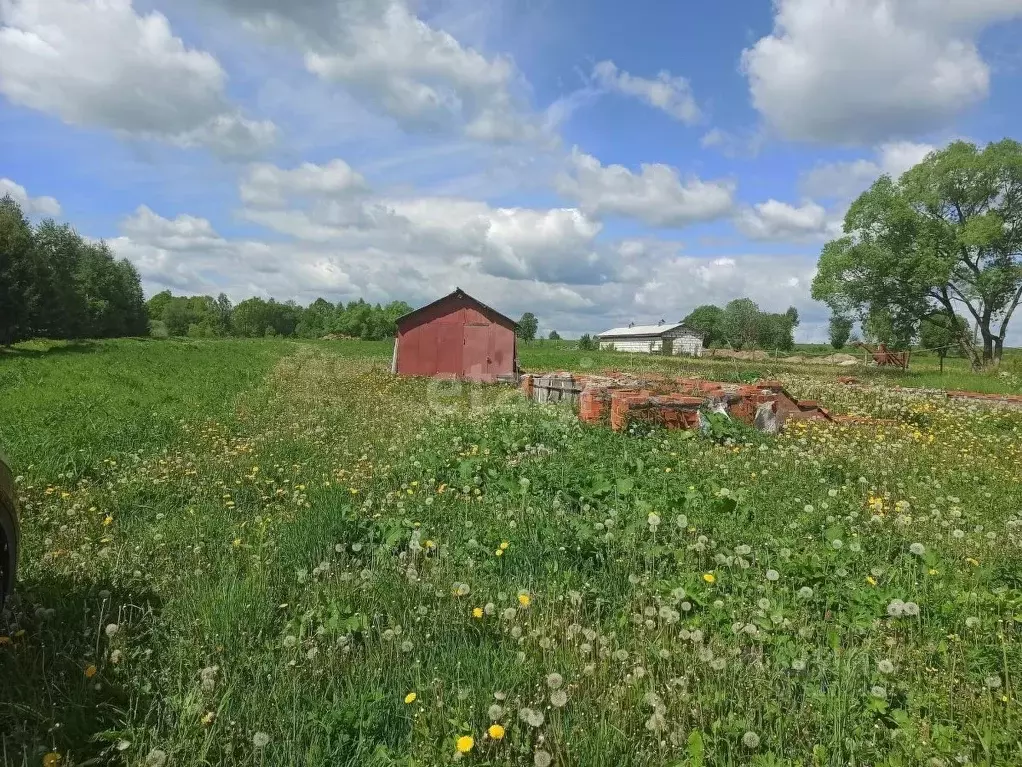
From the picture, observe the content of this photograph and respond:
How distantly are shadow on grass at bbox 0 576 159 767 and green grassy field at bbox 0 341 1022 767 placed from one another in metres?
0.02

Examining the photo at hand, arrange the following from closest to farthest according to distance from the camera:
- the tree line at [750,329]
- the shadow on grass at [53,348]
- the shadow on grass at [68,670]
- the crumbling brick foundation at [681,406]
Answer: the shadow on grass at [68,670], the crumbling brick foundation at [681,406], the shadow on grass at [53,348], the tree line at [750,329]

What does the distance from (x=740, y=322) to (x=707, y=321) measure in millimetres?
35473

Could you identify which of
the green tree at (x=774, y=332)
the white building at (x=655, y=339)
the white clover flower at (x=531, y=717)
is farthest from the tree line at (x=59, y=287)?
the green tree at (x=774, y=332)

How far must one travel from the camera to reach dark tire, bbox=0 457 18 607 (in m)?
3.09

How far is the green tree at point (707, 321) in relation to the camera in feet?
392

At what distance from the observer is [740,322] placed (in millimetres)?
112000

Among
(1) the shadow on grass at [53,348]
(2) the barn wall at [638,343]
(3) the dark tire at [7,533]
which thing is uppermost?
(2) the barn wall at [638,343]

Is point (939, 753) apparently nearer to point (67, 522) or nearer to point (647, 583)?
point (647, 583)

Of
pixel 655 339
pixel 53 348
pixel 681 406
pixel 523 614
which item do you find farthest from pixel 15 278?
pixel 655 339

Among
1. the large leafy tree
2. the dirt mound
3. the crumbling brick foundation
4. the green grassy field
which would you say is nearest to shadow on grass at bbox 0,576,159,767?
the green grassy field

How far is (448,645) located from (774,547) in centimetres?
257

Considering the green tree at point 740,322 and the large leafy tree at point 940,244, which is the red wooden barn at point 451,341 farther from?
the green tree at point 740,322

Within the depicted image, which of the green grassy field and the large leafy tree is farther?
the large leafy tree

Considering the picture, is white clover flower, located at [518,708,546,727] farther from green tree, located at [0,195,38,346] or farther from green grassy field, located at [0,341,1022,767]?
green tree, located at [0,195,38,346]
